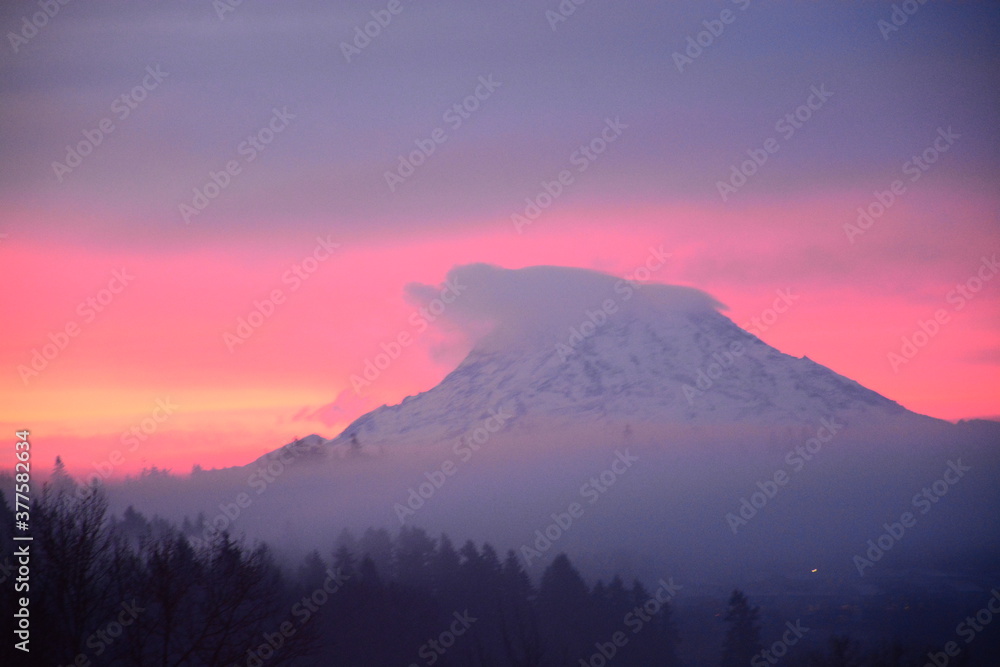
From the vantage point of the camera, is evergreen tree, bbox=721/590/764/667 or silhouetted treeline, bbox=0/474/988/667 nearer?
silhouetted treeline, bbox=0/474/988/667

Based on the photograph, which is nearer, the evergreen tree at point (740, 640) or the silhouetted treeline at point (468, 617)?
the silhouetted treeline at point (468, 617)

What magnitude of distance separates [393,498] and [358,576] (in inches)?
4546

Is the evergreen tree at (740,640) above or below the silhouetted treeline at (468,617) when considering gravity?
below

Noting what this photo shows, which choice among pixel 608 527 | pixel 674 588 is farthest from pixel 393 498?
pixel 674 588

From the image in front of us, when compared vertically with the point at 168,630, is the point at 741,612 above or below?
below

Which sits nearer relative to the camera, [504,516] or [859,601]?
[859,601]

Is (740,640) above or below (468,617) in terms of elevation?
below

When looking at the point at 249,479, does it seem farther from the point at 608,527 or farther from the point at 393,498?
the point at 608,527

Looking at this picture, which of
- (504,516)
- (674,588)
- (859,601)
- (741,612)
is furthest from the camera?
(504,516)

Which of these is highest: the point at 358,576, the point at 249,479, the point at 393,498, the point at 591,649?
the point at 249,479

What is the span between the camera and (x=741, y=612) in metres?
69.9

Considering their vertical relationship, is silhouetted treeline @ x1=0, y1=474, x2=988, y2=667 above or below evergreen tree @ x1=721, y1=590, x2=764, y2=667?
above

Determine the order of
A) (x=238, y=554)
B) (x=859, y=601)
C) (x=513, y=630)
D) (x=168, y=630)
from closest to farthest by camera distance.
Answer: (x=168, y=630)
(x=238, y=554)
(x=513, y=630)
(x=859, y=601)

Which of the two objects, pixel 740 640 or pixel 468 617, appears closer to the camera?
pixel 740 640
